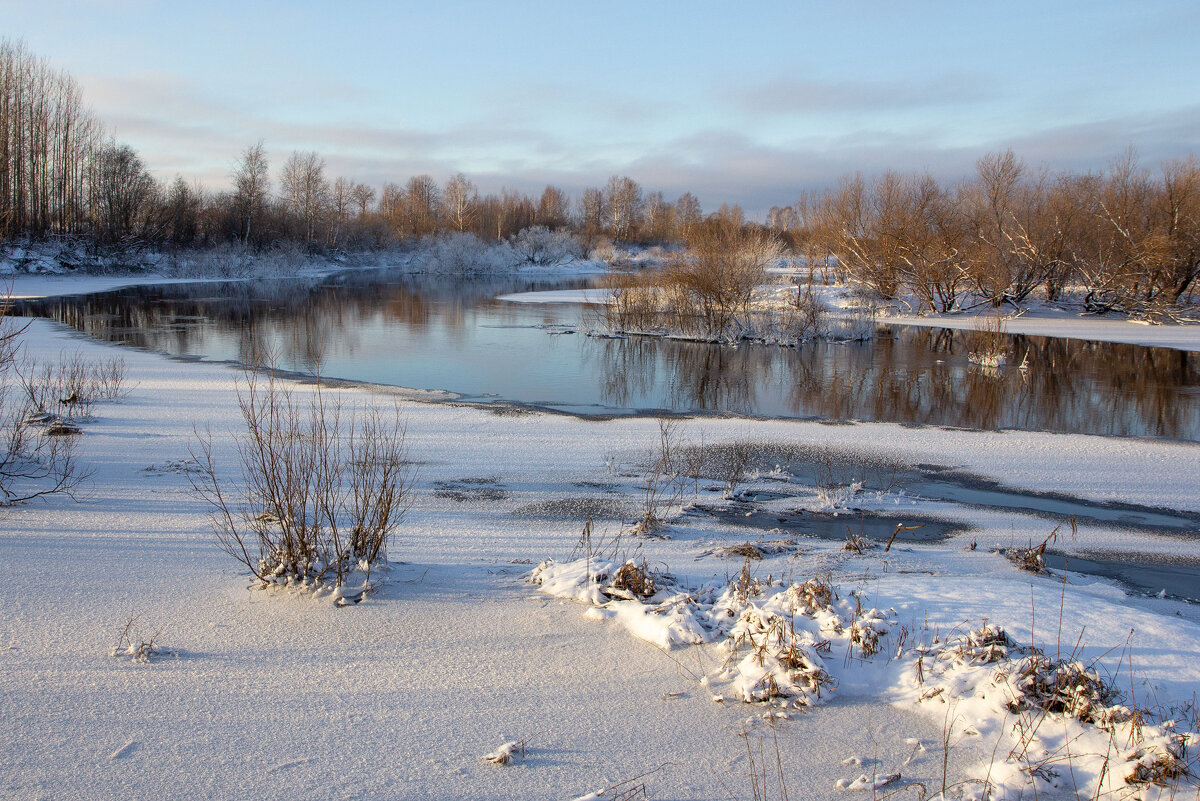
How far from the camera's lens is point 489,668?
3.63 metres

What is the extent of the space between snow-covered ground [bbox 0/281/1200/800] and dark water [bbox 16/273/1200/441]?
23.3 feet

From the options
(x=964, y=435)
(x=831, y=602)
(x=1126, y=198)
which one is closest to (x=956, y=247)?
(x=1126, y=198)

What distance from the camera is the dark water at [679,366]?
44.2ft

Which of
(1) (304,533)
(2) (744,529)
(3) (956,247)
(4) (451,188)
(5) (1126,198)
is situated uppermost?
(4) (451,188)

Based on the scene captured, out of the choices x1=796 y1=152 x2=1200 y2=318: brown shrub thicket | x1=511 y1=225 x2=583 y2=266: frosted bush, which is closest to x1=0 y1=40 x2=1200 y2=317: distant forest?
x1=796 y1=152 x2=1200 y2=318: brown shrub thicket

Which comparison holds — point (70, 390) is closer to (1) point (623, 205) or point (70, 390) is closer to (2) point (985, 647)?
(2) point (985, 647)

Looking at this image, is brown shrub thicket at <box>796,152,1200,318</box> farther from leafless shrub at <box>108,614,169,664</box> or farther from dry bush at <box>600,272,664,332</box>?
leafless shrub at <box>108,614,169,664</box>

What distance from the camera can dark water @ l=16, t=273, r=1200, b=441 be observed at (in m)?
13.5

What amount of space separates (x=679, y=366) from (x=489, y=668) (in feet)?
51.1

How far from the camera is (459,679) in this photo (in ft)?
11.5

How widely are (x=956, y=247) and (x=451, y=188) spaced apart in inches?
2690

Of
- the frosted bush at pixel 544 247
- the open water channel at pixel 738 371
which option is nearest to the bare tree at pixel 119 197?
the open water channel at pixel 738 371

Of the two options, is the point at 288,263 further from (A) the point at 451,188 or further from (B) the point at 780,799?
(B) the point at 780,799

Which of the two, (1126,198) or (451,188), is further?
(451,188)
